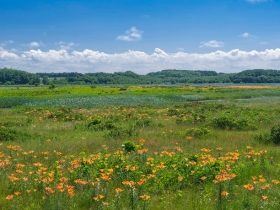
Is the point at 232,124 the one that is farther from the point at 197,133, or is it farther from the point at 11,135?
the point at 11,135

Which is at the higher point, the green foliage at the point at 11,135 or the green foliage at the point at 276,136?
the green foliage at the point at 276,136

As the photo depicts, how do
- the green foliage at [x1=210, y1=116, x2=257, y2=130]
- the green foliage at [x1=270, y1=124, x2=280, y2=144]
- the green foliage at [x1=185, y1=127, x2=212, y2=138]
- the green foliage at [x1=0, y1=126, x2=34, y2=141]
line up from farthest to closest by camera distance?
1. the green foliage at [x1=210, y1=116, x2=257, y2=130]
2. the green foliage at [x1=185, y1=127, x2=212, y2=138]
3. the green foliage at [x1=0, y1=126, x2=34, y2=141]
4. the green foliage at [x1=270, y1=124, x2=280, y2=144]

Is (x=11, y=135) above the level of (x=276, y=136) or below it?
below

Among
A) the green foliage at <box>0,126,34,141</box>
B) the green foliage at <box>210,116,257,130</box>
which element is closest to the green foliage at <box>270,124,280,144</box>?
the green foliage at <box>210,116,257,130</box>

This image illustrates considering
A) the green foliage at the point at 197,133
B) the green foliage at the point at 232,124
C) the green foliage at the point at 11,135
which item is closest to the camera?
the green foliage at the point at 11,135

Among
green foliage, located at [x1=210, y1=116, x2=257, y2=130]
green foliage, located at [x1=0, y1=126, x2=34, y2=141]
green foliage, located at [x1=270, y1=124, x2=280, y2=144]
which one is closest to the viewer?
green foliage, located at [x1=270, y1=124, x2=280, y2=144]

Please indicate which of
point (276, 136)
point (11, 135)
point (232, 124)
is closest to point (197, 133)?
point (276, 136)

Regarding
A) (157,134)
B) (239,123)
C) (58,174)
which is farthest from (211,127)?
(58,174)

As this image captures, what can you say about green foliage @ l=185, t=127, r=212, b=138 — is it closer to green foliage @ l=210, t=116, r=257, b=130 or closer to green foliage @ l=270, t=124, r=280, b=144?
green foliage @ l=270, t=124, r=280, b=144

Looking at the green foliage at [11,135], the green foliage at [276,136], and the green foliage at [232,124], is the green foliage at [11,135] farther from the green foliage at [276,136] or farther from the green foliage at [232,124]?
the green foliage at [276,136]

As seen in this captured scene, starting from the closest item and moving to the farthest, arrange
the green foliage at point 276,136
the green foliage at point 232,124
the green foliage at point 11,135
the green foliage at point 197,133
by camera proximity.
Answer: the green foliage at point 276,136, the green foliage at point 11,135, the green foliage at point 197,133, the green foliage at point 232,124

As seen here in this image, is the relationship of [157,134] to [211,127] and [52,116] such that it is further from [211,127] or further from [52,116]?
[52,116]

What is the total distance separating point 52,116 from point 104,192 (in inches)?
848

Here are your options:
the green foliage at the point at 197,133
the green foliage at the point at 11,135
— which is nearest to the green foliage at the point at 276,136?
the green foliage at the point at 197,133
